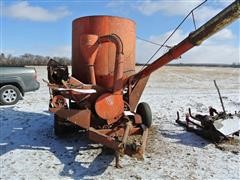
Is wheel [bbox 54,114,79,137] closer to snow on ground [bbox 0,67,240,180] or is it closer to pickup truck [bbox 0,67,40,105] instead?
snow on ground [bbox 0,67,240,180]

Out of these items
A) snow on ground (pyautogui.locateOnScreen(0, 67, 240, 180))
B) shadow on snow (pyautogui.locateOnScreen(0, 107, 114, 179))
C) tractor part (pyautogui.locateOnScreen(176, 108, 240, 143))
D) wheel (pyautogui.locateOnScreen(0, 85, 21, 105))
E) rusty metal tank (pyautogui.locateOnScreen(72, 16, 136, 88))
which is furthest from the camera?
wheel (pyautogui.locateOnScreen(0, 85, 21, 105))

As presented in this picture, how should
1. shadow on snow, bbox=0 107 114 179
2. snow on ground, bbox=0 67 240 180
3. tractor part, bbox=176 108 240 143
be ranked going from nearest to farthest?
snow on ground, bbox=0 67 240 180
shadow on snow, bbox=0 107 114 179
tractor part, bbox=176 108 240 143

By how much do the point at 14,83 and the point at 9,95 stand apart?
0.46m

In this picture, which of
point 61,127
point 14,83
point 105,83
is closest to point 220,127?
point 105,83

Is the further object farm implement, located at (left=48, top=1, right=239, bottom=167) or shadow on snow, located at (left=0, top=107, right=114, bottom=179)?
farm implement, located at (left=48, top=1, right=239, bottom=167)

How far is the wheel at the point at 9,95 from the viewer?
1100 cm

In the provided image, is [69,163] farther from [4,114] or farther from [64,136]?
[4,114]

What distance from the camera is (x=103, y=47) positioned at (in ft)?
22.4

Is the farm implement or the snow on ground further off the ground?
the farm implement

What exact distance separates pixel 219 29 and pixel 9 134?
481cm

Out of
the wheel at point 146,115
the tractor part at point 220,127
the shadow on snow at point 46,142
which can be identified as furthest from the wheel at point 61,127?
the tractor part at point 220,127

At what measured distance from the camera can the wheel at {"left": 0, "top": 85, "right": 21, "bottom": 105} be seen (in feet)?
36.1

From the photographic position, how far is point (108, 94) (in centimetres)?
636

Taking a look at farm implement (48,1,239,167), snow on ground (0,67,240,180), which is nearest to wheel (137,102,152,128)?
farm implement (48,1,239,167)
